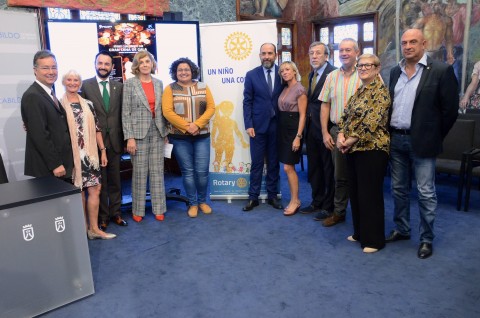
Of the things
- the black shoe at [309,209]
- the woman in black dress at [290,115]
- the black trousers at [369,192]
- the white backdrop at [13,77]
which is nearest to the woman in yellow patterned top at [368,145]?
the black trousers at [369,192]

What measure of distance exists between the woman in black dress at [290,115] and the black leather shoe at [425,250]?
1280 mm

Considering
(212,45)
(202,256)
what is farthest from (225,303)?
(212,45)

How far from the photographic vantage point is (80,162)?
3.12 meters

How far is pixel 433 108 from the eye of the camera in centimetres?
267

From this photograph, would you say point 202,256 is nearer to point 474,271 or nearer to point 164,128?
point 164,128

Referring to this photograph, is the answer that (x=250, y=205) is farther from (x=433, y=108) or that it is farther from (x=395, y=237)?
(x=433, y=108)

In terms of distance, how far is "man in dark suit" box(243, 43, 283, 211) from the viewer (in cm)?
388

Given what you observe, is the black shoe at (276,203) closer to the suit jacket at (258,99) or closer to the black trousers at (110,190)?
the suit jacket at (258,99)

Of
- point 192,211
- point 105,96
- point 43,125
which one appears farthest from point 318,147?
point 43,125

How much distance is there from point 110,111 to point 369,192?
225 centimetres

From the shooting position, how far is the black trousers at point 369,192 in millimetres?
2865

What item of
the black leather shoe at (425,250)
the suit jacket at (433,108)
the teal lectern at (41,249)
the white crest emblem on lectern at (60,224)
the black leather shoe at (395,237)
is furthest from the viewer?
the black leather shoe at (395,237)

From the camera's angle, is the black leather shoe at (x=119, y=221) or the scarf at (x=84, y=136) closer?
the scarf at (x=84, y=136)

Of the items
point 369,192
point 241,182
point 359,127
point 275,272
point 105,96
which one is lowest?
point 275,272
